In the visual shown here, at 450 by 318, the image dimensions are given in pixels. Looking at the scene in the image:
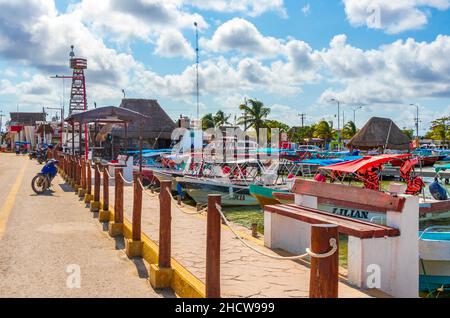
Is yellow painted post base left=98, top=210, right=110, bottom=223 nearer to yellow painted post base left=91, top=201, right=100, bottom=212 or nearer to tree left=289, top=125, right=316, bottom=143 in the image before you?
yellow painted post base left=91, top=201, right=100, bottom=212

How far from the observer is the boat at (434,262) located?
31.0 feet

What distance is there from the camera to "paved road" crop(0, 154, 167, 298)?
631cm

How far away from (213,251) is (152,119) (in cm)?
4414

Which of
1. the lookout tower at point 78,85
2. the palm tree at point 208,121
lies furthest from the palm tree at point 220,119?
the lookout tower at point 78,85

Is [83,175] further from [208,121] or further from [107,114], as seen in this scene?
[208,121]

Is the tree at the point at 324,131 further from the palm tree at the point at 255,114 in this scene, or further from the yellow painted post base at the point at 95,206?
the yellow painted post base at the point at 95,206

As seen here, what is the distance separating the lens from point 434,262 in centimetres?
962

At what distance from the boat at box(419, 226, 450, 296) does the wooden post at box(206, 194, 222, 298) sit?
5.74 m

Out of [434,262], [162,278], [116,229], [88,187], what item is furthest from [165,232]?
[88,187]

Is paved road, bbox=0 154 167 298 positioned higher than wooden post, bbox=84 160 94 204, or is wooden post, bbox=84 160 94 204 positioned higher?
wooden post, bbox=84 160 94 204

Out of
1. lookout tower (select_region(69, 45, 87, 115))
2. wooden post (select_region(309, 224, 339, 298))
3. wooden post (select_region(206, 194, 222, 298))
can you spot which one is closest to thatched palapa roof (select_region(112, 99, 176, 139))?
lookout tower (select_region(69, 45, 87, 115))

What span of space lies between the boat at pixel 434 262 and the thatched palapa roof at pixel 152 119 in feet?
121

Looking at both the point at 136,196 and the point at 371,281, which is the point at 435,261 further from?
the point at 136,196
